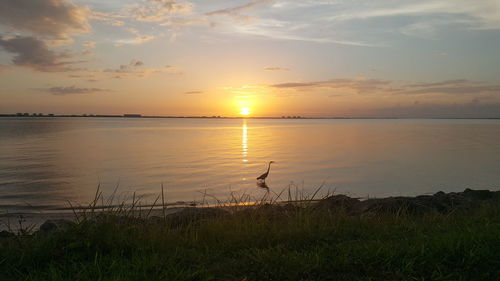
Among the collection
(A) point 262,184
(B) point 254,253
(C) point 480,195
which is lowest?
(A) point 262,184

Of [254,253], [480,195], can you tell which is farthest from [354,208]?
[254,253]

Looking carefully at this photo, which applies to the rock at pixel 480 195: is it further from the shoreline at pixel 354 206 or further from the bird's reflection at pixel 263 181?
the bird's reflection at pixel 263 181

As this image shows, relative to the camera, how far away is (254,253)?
5.03 metres

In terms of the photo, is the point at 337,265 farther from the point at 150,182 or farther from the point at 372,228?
the point at 150,182

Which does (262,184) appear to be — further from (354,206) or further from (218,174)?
(354,206)

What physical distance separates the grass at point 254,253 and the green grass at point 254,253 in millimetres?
13

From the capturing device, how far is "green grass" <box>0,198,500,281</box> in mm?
4500

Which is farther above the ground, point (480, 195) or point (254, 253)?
point (254, 253)

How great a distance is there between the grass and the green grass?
13 millimetres

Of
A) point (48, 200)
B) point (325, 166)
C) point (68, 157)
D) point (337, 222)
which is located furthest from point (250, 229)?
point (68, 157)

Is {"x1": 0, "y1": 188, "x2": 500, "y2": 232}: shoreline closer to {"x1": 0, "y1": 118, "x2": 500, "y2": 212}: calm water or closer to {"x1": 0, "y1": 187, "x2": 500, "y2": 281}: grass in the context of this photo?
{"x1": 0, "y1": 118, "x2": 500, "y2": 212}: calm water

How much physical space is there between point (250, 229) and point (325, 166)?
869 inches

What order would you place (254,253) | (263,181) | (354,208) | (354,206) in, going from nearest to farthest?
(254,253) → (354,208) → (354,206) → (263,181)

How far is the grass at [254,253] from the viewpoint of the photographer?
450 centimetres
